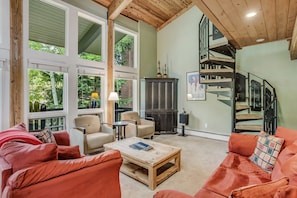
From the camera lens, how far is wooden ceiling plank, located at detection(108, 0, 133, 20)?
4552 millimetres

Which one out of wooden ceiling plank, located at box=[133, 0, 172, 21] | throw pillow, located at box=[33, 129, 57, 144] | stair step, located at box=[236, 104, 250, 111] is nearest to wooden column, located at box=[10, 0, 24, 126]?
throw pillow, located at box=[33, 129, 57, 144]

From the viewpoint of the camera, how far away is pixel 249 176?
184 centimetres

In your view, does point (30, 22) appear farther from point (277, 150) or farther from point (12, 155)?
point (277, 150)

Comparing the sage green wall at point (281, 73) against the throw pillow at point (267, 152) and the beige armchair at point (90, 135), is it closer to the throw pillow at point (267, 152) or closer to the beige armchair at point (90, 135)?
the throw pillow at point (267, 152)

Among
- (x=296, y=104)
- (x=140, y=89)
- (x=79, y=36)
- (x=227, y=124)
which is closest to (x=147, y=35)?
(x=140, y=89)

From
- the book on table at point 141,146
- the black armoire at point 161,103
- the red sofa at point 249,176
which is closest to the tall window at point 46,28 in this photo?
the black armoire at point 161,103

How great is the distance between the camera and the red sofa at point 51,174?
1.23 m

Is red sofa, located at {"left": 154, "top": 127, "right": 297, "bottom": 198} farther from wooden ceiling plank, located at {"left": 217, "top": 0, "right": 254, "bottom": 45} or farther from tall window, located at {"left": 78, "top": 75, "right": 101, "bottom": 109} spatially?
tall window, located at {"left": 78, "top": 75, "right": 101, "bottom": 109}

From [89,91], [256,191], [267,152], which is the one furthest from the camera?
[89,91]

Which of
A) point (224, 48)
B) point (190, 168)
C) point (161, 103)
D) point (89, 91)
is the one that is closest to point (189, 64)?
point (224, 48)

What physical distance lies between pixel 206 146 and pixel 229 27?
2893mm

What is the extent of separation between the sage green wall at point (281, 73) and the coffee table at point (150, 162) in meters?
3.22

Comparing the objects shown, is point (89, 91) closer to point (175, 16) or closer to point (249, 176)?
point (175, 16)

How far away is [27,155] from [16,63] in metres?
2.92
